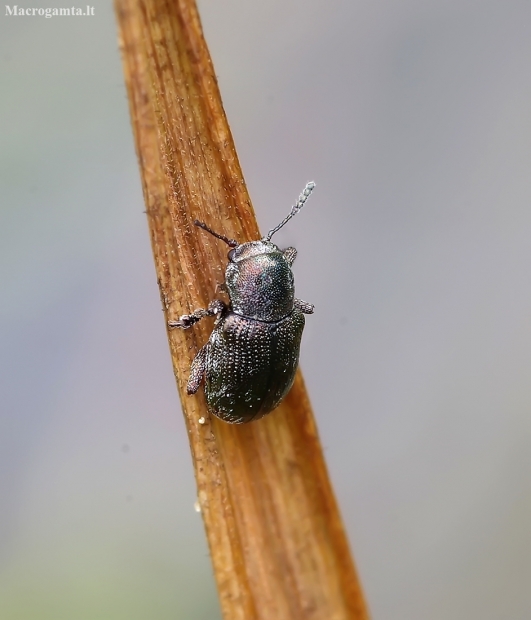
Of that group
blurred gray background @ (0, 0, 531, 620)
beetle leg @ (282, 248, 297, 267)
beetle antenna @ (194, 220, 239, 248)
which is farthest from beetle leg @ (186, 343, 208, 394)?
blurred gray background @ (0, 0, 531, 620)

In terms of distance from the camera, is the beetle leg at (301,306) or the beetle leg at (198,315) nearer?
the beetle leg at (198,315)

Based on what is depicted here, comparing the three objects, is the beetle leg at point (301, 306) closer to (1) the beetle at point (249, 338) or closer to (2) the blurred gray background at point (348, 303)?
(1) the beetle at point (249, 338)

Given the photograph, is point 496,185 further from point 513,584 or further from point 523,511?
point 513,584

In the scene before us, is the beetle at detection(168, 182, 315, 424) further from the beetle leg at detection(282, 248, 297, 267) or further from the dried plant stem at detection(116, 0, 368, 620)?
the beetle leg at detection(282, 248, 297, 267)

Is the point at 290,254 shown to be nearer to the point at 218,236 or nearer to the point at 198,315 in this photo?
the point at 218,236

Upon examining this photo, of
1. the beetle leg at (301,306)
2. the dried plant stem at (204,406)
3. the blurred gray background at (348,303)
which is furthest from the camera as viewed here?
the blurred gray background at (348,303)

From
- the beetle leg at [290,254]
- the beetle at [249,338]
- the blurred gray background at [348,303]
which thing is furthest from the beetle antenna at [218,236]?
the blurred gray background at [348,303]
